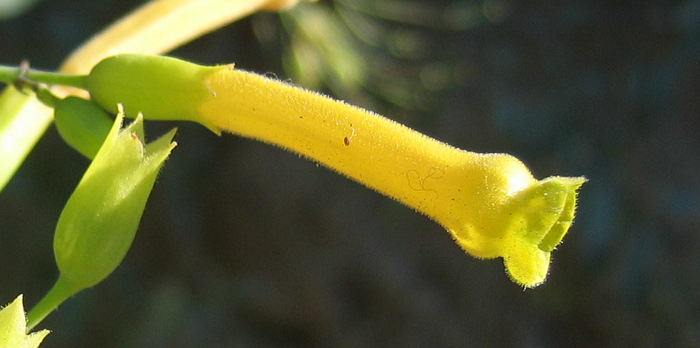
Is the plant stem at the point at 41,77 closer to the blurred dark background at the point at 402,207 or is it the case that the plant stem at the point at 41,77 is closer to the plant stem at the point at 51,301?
the plant stem at the point at 51,301

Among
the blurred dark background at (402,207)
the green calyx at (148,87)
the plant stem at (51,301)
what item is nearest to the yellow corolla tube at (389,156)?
the green calyx at (148,87)

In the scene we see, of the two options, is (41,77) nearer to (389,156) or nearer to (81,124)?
(81,124)

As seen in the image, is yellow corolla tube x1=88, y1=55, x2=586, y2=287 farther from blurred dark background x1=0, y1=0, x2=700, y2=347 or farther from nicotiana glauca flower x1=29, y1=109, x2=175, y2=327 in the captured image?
blurred dark background x1=0, y1=0, x2=700, y2=347

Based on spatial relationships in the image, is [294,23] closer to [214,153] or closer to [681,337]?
[214,153]

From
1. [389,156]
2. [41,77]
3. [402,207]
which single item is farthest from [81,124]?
[402,207]

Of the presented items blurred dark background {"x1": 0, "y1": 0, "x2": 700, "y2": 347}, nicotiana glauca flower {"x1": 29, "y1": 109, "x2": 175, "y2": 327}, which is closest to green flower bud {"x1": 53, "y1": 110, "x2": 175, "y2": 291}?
nicotiana glauca flower {"x1": 29, "y1": 109, "x2": 175, "y2": 327}

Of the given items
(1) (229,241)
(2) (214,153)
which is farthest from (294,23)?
(1) (229,241)
